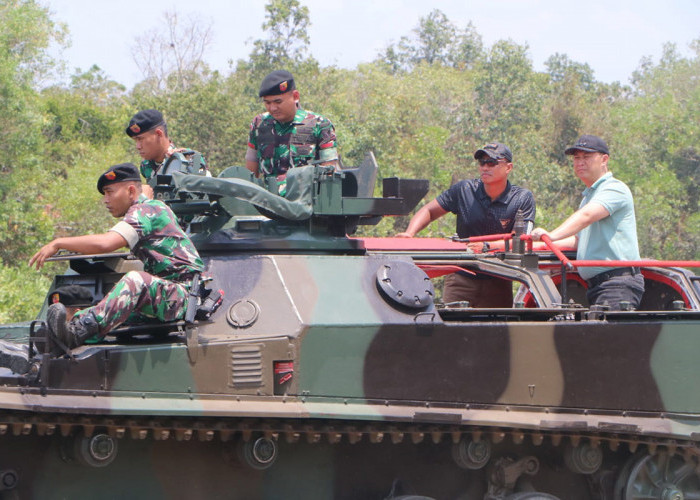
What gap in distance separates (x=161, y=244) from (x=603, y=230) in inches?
145

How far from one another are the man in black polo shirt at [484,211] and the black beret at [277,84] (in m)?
1.64

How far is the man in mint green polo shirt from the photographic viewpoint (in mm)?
8805

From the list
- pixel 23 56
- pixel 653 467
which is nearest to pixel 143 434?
pixel 653 467

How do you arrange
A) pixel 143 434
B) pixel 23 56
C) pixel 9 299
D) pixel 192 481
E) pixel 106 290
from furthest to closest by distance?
1. pixel 23 56
2. pixel 9 299
3. pixel 106 290
4. pixel 192 481
5. pixel 143 434

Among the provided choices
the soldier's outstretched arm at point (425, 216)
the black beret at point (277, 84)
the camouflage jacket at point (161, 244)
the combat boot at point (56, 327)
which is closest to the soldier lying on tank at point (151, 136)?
the black beret at point (277, 84)

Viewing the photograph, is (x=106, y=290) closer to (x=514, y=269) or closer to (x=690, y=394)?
(x=514, y=269)

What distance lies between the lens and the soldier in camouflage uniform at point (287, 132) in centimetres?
891

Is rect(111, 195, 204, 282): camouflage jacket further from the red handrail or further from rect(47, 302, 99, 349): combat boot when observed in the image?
the red handrail

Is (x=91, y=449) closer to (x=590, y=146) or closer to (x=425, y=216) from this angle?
(x=425, y=216)

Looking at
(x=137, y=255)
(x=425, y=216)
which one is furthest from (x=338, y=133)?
(x=137, y=255)

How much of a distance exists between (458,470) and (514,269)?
1.63 m

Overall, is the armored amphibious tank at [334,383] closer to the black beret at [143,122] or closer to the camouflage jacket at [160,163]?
the camouflage jacket at [160,163]

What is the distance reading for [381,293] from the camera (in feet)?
25.0

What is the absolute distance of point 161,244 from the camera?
7.25 m
